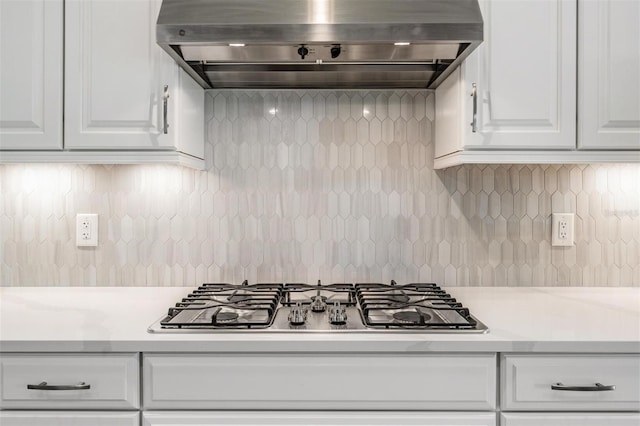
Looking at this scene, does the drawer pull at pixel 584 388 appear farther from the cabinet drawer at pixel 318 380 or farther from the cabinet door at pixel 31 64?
the cabinet door at pixel 31 64

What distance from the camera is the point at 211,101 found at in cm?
185

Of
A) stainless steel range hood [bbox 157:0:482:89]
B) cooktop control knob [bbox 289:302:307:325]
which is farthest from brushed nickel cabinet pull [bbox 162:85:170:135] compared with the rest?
cooktop control knob [bbox 289:302:307:325]

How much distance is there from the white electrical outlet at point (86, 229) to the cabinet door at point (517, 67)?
137 centimetres

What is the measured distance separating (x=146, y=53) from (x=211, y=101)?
39cm

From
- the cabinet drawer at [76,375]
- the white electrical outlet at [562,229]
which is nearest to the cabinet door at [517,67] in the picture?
the white electrical outlet at [562,229]

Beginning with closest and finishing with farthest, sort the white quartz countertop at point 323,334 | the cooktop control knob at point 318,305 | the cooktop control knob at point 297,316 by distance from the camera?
the white quartz countertop at point 323,334 < the cooktop control knob at point 297,316 < the cooktop control knob at point 318,305

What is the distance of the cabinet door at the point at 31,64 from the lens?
150 cm

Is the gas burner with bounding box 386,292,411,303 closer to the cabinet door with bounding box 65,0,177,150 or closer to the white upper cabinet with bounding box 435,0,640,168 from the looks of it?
the white upper cabinet with bounding box 435,0,640,168

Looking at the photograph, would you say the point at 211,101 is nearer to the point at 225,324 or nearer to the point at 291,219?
the point at 291,219

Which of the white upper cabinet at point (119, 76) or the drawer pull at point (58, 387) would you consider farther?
the white upper cabinet at point (119, 76)

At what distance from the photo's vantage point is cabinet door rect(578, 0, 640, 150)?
148cm

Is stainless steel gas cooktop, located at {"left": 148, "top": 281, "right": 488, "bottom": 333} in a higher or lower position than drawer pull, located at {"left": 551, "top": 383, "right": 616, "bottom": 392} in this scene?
higher

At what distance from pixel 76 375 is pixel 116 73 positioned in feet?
2.89

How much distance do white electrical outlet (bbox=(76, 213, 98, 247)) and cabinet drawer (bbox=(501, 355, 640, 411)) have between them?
1480 millimetres
